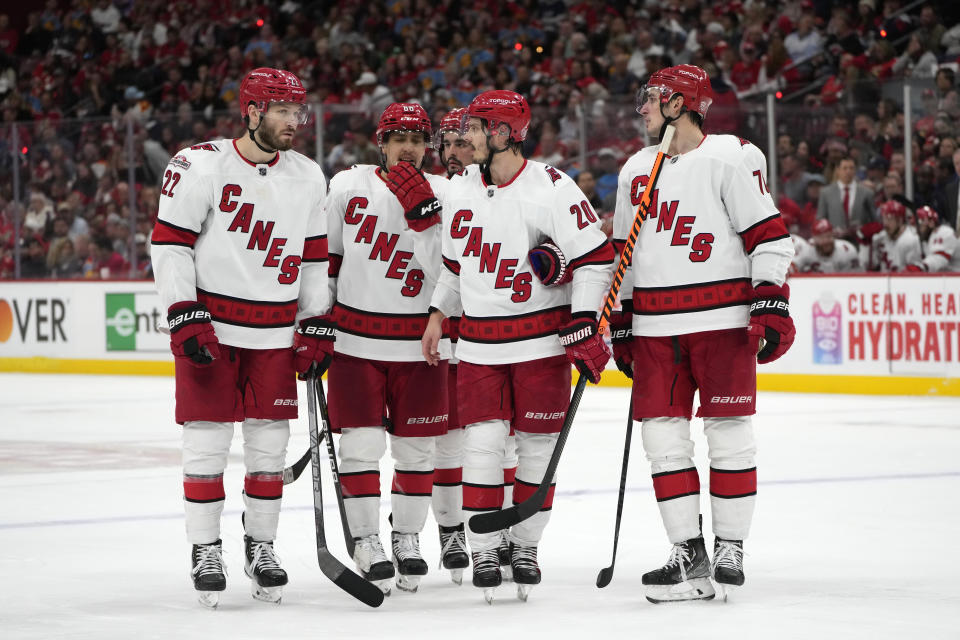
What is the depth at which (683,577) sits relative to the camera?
13.3ft

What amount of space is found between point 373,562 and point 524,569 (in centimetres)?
48

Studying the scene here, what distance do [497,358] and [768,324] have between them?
75 cm

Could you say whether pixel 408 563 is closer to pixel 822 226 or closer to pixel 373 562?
pixel 373 562

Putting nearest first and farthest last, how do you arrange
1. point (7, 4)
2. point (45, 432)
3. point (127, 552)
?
point (127, 552) → point (45, 432) → point (7, 4)

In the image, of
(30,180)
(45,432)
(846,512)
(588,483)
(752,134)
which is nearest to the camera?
(846,512)

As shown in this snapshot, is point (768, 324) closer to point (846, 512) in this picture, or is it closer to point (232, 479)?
point (846, 512)

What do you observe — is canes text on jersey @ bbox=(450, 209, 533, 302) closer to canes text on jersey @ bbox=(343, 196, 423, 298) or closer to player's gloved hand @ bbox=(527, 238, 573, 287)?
player's gloved hand @ bbox=(527, 238, 573, 287)

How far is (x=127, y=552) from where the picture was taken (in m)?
4.88

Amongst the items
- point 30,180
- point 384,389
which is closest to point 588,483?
point 384,389

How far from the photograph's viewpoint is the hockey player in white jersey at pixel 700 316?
13.3 ft

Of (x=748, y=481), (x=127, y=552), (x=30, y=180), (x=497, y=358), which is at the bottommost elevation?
(x=127, y=552)

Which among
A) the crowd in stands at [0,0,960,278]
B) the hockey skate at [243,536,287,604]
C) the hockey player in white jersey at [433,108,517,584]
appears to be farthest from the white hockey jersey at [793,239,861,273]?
the hockey skate at [243,536,287,604]

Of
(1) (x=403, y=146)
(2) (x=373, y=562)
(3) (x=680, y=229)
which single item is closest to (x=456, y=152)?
(1) (x=403, y=146)

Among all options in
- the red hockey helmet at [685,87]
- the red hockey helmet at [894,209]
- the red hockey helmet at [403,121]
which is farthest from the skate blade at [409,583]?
the red hockey helmet at [894,209]
